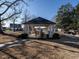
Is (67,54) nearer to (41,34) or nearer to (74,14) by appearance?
(41,34)

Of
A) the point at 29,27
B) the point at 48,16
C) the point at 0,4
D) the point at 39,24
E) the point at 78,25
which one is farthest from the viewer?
the point at 48,16

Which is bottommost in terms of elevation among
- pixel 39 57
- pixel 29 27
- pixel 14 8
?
pixel 39 57

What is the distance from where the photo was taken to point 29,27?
2534 cm

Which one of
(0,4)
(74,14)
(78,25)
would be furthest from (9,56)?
(74,14)

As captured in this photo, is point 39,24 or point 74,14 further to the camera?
point 74,14

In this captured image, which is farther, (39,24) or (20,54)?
(39,24)

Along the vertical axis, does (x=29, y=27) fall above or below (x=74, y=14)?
below

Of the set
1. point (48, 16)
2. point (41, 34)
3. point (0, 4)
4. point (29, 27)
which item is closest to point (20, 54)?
point (41, 34)

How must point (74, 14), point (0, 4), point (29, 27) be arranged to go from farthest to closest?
point (74, 14) < point (0, 4) < point (29, 27)

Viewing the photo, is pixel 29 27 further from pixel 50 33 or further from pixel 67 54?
pixel 67 54

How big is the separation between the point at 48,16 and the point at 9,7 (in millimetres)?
55008

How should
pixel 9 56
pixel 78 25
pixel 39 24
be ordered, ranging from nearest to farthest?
1. pixel 9 56
2. pixel 39 24
3. pixel 78 25

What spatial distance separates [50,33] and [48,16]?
5832 cm

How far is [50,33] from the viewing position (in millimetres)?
24453
